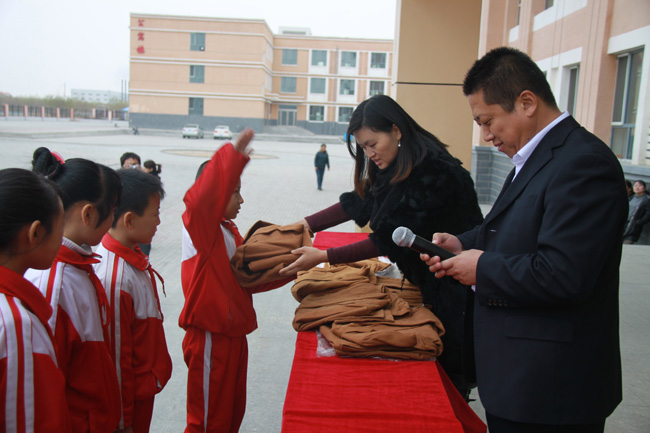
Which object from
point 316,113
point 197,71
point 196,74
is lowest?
point 316,113

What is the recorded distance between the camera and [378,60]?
57094mm

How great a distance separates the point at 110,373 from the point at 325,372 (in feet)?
A: 2.41

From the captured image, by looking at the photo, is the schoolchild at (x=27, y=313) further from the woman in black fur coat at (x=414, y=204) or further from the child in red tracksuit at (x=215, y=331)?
the woman in black fur coat at (x=414, y=204)

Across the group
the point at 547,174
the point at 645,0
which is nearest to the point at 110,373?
the point at 547,174

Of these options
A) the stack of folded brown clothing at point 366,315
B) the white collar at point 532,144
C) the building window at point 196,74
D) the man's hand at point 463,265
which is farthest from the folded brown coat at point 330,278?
the building window at point 196,74

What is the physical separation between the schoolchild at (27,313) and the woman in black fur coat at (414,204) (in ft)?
3.44

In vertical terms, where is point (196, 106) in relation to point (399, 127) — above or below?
above

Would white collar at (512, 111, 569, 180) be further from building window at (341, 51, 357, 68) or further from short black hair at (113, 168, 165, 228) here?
building window at (341, 51, 357, 68)

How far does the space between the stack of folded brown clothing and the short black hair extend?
2.63ft

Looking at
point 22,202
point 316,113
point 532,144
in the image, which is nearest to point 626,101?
point 532,144

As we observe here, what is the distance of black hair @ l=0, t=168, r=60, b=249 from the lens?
1362 millimetres

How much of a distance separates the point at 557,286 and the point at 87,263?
4.88 ft

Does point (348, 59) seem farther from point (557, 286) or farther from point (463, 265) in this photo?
point (557, 286)

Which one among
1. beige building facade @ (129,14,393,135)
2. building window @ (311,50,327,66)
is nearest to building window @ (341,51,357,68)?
building window @ (311,50,327,66)
